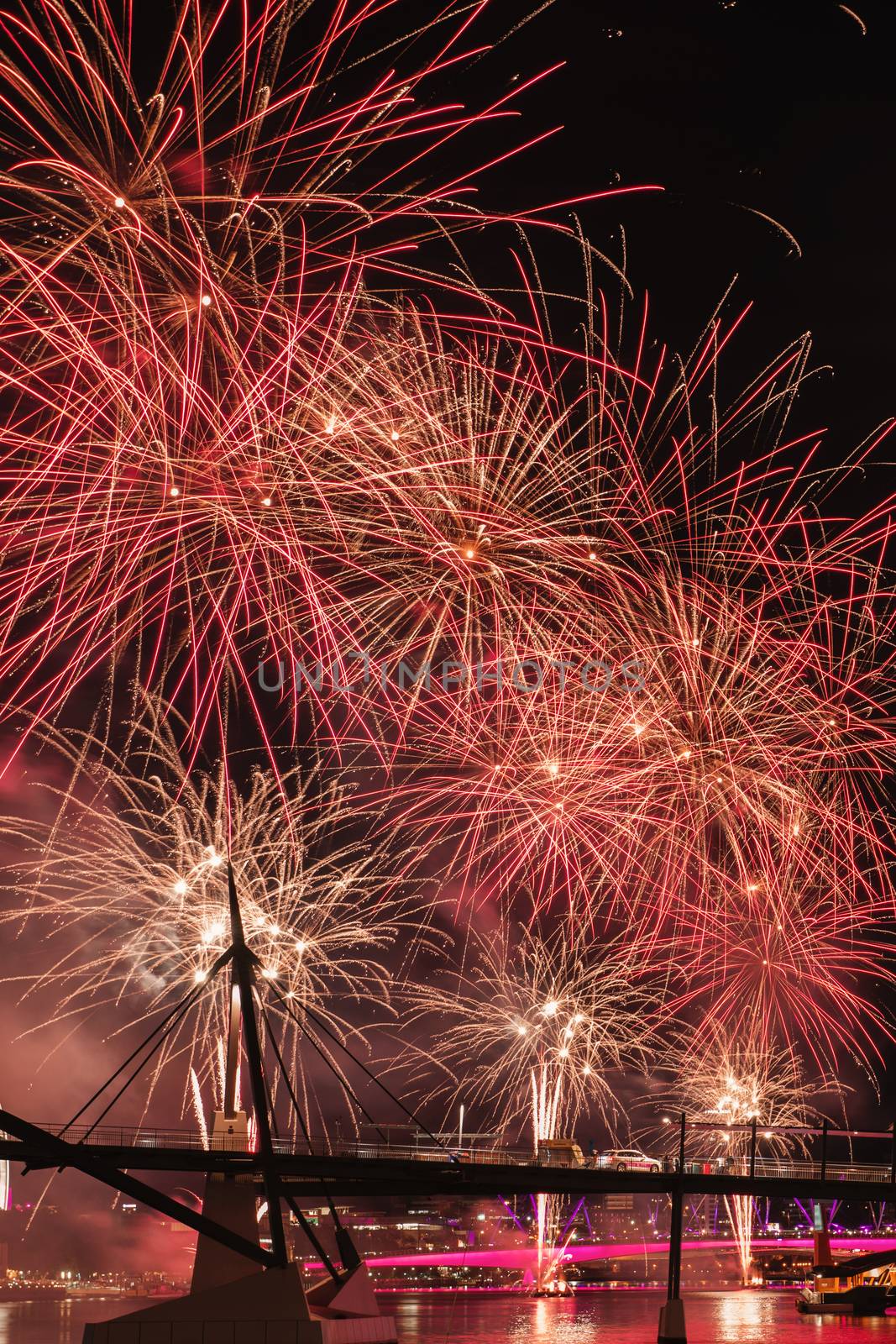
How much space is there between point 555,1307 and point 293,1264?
6450cm

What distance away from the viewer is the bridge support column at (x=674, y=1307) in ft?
180

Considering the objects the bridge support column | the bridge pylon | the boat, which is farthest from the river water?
the bridge pylon

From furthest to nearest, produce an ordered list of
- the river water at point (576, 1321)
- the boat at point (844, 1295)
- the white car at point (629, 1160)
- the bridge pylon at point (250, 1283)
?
1. the boat at point (844, 1295)
2. the white car at point (629, 1160)
3. the river water at point (576, 1321)
4. the bridge pylon at point (250, 1283)

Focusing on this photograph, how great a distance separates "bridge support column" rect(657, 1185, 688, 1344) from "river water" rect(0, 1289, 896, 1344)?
498 centimetres

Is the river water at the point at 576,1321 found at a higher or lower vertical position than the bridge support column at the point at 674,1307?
lower

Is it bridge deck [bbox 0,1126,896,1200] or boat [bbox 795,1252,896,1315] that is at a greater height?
bridge deck [bbox 0,1126,896,1200]

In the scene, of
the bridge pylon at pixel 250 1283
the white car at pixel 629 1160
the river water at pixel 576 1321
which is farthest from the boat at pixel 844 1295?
the bridge pylon at pixel 250 1283

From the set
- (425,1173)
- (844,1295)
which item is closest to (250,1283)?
(425,1173)

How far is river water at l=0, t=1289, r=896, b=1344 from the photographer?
6631 centimetres

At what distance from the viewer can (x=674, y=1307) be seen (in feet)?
184

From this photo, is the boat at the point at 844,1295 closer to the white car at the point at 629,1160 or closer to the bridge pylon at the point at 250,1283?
the white car at the point at 629,1160

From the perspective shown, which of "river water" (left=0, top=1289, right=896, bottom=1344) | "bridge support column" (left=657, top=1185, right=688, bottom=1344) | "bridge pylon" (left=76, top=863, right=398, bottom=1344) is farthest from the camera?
"river water" (left=0, top=1289, right=896, bottom=1344)

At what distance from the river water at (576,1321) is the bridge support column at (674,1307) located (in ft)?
16.3

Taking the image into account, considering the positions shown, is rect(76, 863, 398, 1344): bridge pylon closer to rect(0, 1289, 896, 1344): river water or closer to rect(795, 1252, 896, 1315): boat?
rect(0, 1289, 896, 1344): river water
